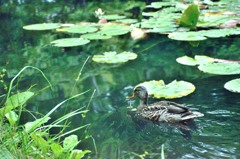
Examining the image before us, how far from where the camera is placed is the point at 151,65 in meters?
5.64

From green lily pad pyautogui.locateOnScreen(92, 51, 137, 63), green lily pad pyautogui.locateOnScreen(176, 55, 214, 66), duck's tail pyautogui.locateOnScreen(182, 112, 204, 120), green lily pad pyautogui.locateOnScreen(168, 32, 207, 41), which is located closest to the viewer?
duck's tail pyautogui.locateOnScreen(182, 112, 204, 120)

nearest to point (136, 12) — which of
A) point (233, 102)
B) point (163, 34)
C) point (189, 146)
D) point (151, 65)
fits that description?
point (163, 34)

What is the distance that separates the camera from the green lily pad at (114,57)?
5790mm

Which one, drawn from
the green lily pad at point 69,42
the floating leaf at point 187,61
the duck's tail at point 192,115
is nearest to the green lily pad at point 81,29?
the green lily pad at point 69,42

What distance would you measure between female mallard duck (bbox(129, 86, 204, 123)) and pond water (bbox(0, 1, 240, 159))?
75mm

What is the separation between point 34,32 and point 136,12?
2357 millimetres

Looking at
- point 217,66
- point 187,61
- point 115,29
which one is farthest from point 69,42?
point 217,66

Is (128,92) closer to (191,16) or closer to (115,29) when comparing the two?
(191,16)

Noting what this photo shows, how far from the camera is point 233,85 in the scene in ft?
14.2

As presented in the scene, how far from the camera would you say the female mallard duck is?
12.6 ft

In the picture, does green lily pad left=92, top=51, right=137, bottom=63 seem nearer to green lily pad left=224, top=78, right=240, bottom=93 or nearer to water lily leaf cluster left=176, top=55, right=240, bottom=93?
water lily leaf cluster left=176, top=55, right=240, bottom=93

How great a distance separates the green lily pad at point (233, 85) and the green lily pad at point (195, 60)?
851 millimetres

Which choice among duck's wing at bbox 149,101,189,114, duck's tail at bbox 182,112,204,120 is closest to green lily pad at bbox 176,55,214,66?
duck's wing at bbox 149,101,189,114

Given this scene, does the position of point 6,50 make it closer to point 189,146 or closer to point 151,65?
point 151,65
